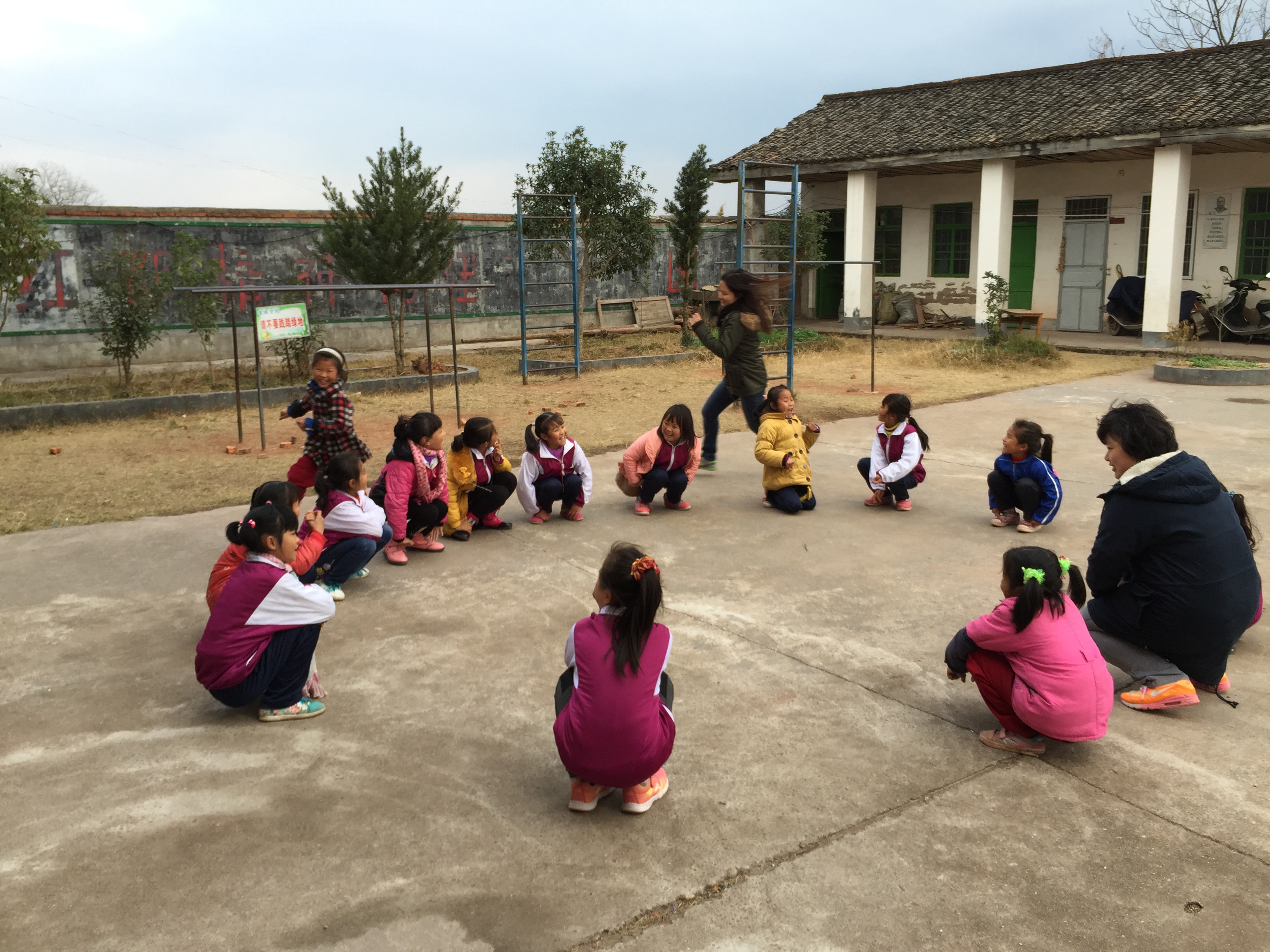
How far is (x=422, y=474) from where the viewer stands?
5535mm

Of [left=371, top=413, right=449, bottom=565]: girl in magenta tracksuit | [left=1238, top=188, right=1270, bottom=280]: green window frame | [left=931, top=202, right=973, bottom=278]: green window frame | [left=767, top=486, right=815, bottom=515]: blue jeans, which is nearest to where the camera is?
[left=371, top=413, right=449, bottom=565]: girl in magenta tracksuit

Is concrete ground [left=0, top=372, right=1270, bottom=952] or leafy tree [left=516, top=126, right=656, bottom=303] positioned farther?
leafy tree [left=516, top=126, right=656, bottom=303]

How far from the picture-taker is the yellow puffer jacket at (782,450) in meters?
6.45

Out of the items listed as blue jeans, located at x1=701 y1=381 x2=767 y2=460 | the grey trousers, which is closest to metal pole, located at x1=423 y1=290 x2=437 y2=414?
blue jeans, located at x1=701 y1=381 x2=767 y2=460

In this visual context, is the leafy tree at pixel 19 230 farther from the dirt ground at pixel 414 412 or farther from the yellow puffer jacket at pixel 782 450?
the yellow puffer jacket at pixel 782 450

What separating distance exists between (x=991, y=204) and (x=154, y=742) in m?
18.2

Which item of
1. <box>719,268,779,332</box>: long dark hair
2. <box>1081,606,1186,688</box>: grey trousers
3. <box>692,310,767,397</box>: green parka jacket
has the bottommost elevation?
<box>1081,606,1186,688</box>: grey trousers

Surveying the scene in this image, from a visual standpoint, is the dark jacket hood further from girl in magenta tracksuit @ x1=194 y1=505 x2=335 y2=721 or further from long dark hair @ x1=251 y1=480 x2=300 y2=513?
long dark hair @ x1=251 y1=480 x2=300 y2=513

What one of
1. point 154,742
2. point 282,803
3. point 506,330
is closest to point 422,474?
point 154,742

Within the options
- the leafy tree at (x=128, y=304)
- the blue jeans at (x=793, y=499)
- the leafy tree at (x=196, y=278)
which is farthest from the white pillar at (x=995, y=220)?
the leafy tree at (x=128, y=304)

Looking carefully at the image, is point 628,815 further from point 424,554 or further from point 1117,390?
point 1117,390

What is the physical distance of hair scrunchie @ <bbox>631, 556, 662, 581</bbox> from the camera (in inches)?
113

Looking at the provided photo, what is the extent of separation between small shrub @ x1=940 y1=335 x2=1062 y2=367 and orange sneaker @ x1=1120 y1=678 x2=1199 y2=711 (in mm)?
11603

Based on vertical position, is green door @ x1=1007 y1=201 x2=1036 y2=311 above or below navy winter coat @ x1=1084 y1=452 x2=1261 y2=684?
above
